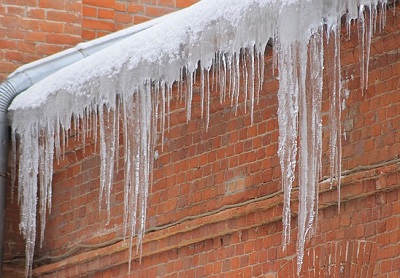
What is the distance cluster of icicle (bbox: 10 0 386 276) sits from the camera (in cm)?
599

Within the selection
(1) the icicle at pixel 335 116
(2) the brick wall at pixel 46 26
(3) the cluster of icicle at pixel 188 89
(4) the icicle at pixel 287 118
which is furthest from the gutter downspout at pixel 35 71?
(1) the icicle at pixel 335 116

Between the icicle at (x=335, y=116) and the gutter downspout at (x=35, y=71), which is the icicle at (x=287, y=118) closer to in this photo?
the icicle at (x=335, y=116)

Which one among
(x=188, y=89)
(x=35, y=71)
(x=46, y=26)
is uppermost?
(x=46, y=26)

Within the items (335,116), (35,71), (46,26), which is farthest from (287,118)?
(46,26)

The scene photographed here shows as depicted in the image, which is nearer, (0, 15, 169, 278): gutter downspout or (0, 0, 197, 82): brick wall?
(0, 15, 169, 278): gutter downspout

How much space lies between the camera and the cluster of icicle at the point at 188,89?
5992 mm

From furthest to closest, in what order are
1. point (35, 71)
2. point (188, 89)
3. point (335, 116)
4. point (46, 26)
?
point (46, 26) → point (35, 71) → point (188, 89) → point (335, 116)

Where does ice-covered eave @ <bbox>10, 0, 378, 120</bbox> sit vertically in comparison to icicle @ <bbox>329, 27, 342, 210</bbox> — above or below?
above

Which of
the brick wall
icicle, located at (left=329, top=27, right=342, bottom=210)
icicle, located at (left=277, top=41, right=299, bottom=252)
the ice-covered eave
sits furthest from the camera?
the brick wall

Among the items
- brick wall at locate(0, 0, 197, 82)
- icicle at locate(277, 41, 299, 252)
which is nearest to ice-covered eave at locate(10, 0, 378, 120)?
icicle at locate(277, 41, 299, 252)

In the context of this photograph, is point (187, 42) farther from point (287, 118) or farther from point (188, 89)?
point (287, 118)

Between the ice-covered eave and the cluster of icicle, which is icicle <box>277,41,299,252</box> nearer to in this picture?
the cluster of icicle

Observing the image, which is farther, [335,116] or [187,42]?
[187,42]

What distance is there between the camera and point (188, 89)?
699cm
